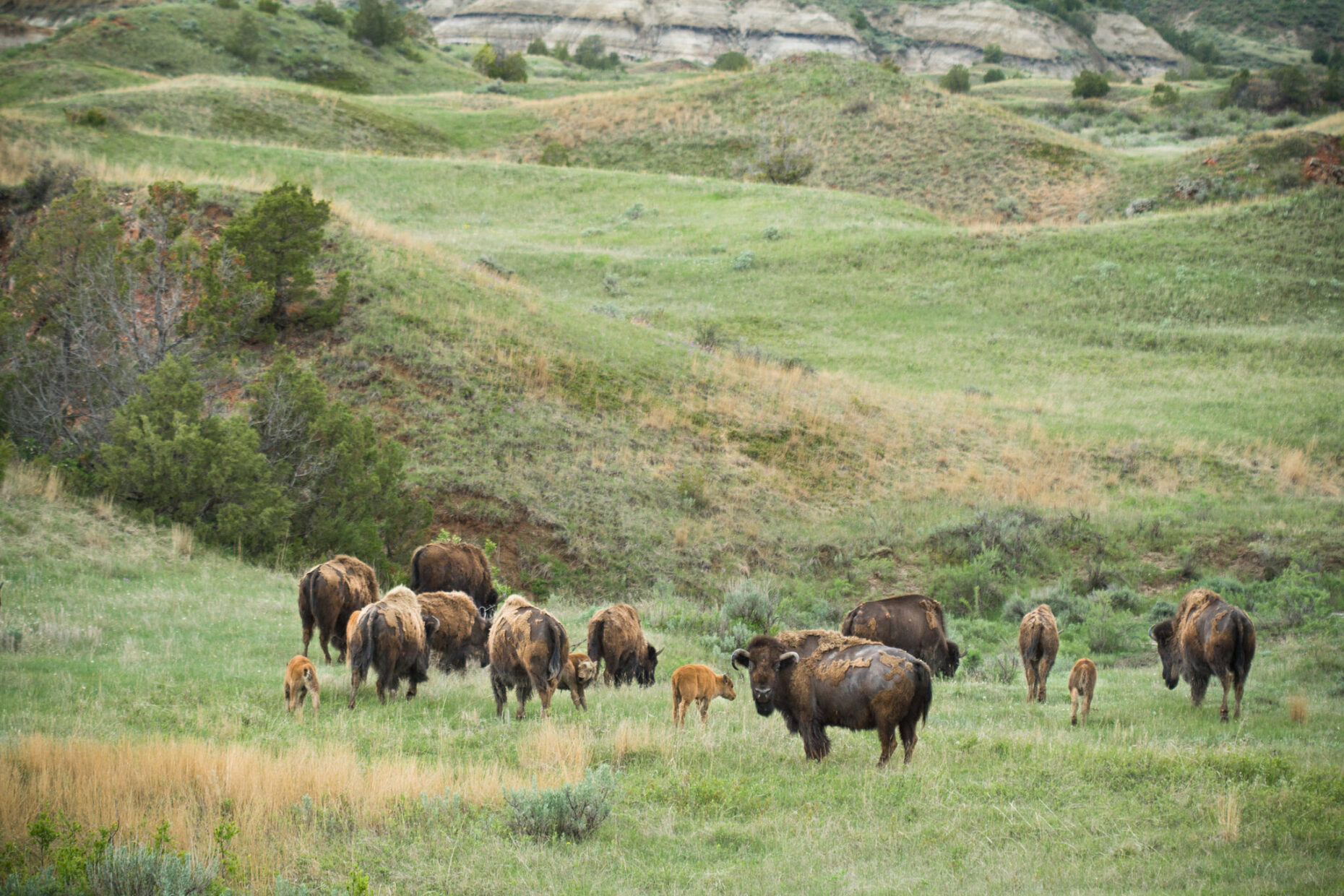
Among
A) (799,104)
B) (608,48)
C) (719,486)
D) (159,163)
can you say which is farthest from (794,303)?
(608,48)

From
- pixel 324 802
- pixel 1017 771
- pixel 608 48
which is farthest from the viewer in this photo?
pixel 608 48

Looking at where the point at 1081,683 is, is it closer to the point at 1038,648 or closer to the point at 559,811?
the point at 1038,648

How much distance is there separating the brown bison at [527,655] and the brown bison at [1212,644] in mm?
6993

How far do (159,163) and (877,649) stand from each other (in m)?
37.0

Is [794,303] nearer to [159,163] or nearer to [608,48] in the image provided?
[159,163]

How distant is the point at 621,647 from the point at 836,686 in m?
4.41

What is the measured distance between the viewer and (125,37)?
70500 millimetres

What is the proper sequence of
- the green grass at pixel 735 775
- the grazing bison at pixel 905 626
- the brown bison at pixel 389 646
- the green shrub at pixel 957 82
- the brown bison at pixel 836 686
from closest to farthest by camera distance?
the green grass at pixel 735 775 < the brown bison at pixel 836 686 < the brown bison at pixel 389 646 < the grazing bison at pixel 905 626 < the green shrub at pixel 957 82

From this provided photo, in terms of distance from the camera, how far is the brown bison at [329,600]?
11.8 metres

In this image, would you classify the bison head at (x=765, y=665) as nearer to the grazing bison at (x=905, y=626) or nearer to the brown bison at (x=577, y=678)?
the brown bison at (x=577, y=678)

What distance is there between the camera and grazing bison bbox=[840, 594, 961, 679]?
40.5 feet

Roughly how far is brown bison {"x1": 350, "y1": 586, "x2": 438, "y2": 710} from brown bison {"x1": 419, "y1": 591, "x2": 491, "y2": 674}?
1082mm

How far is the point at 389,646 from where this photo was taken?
1016cm

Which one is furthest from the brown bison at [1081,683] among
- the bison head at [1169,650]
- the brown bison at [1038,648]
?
the bison head at [1169,650]
